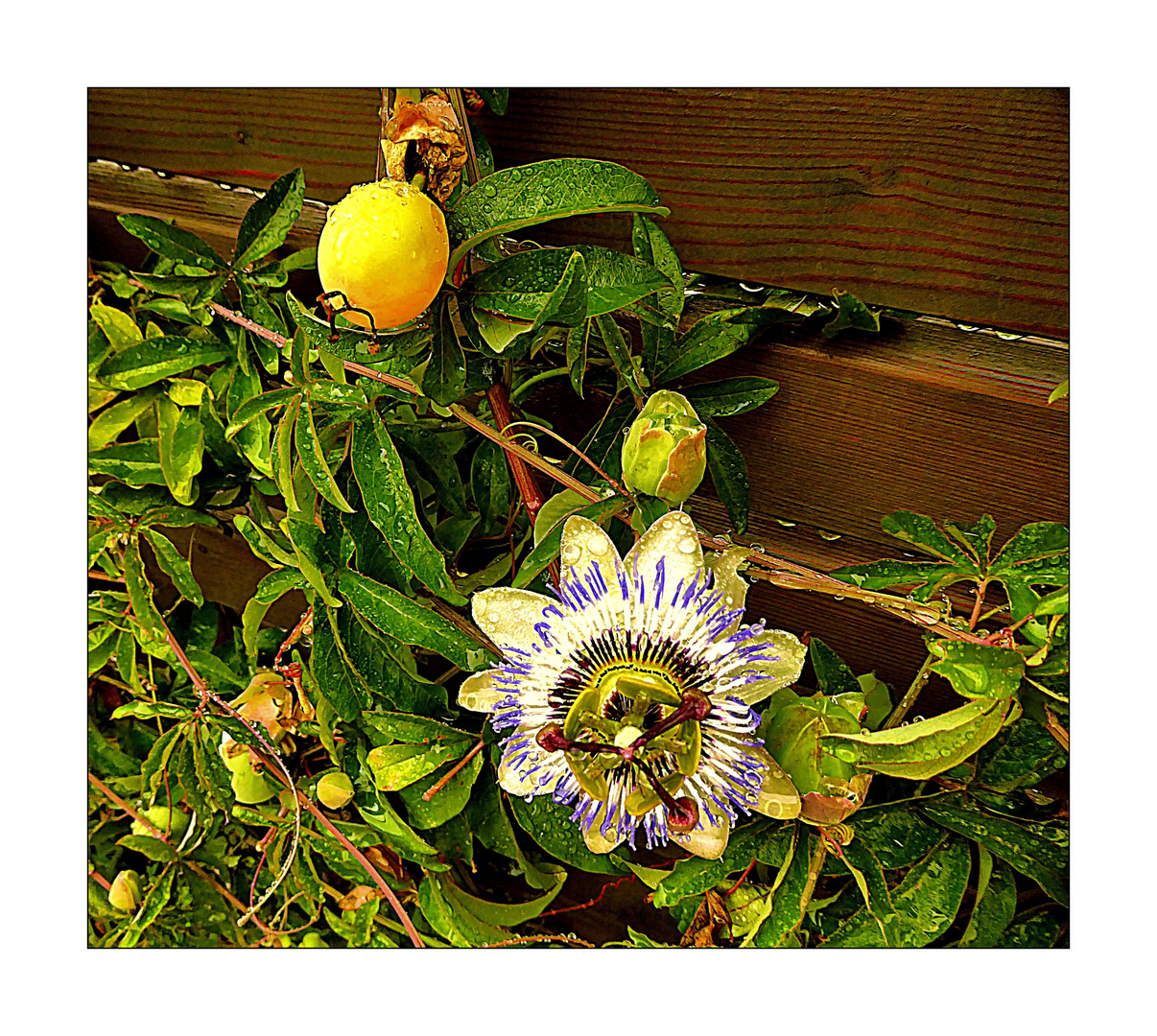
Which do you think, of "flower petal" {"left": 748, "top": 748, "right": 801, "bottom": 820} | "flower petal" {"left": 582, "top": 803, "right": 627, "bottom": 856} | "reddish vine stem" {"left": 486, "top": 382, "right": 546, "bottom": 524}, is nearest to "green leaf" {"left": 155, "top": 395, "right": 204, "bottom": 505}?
"reddish vine stem" {"left": 486, "top": 382, "right": 546, "bottom": 524}

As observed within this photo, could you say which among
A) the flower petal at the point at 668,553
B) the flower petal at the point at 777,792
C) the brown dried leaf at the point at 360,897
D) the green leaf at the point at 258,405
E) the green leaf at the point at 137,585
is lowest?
the brown dried leaf at the point at 360,897

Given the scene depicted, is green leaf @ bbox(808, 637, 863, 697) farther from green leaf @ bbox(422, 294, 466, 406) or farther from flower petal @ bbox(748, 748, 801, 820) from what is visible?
green leaf @ bbox(422, 294, 466, 406)

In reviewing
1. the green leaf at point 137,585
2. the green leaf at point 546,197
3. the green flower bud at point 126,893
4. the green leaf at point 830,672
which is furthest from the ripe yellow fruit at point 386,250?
the green flower bud at point 126,893

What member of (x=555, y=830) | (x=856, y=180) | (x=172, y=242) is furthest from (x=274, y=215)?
(x=555, y=830)

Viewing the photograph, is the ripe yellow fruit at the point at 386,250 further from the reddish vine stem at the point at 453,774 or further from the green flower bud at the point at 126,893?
the green flower bud at the point at 126,893

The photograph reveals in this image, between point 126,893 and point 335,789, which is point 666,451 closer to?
point 335,789

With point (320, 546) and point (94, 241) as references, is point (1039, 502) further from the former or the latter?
point (94, 241)

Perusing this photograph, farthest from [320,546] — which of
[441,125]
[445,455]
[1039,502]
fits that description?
[1039,502]
